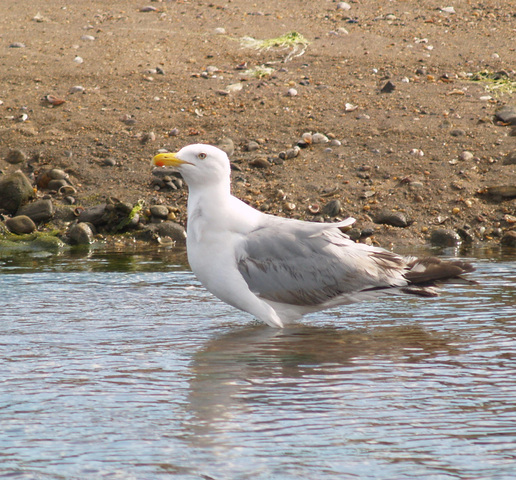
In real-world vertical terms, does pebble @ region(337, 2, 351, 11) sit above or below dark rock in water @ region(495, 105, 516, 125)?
above

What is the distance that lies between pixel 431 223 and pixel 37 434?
7.29 m

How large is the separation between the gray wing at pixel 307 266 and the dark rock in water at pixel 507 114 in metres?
6.00

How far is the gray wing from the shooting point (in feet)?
22.6

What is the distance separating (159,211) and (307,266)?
166 inches

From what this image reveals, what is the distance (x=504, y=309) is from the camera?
23.4 feet

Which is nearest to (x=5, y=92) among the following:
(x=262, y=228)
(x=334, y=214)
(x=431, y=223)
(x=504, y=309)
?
(x=334, y=214)

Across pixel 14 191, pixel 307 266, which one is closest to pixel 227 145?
pixel 14 191

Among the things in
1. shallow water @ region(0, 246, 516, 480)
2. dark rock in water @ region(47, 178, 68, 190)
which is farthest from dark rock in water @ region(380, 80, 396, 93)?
shallow water @ region(0, 246, 516, 480)

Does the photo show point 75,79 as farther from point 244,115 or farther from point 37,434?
point 37,434

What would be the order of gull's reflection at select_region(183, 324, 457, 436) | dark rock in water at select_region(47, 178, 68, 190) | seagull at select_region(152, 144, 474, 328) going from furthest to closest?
dark rock in water at select_region(47, 178, 68, 190) → seagull at select_region(152, 144, 474, 328) → gull's reflection at select_region(183, 324, 457, 436)

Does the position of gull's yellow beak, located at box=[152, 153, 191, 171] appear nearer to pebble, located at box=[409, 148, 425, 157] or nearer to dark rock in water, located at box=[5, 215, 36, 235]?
dark rock in water, located at box=[5, 215, 36, 235]

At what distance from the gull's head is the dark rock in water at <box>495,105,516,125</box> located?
666 cm

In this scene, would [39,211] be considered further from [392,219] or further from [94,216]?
[392,219]

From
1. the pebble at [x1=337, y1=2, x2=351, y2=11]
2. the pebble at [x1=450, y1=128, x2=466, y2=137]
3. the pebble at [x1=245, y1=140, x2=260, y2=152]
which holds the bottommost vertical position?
the pebble at [x1=245, y1=140, x2=260, y2=152]
